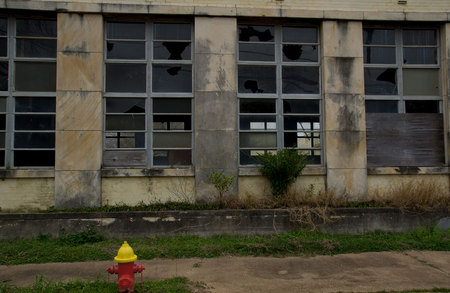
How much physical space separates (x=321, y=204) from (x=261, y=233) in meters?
1.76

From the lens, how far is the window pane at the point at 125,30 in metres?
8.77

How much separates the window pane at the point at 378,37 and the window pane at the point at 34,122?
8949 millimetres

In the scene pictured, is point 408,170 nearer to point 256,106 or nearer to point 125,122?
point 256,106

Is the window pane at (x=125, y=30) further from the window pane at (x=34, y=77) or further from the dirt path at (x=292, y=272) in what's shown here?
the dirt path at (x=292, y=272)

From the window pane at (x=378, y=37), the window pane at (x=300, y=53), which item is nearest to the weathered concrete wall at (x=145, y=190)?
the window pane at (x=300, y=53)

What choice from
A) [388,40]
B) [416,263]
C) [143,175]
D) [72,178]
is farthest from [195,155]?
[388,40]

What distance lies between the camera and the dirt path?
5102 mm

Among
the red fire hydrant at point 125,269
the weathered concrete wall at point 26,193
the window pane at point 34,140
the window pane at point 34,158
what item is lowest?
the red fire hydrant at point 125,269

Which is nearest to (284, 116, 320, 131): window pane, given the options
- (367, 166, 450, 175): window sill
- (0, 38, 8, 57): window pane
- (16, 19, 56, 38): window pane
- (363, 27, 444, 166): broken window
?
(363, 27, 444, 166): broken window

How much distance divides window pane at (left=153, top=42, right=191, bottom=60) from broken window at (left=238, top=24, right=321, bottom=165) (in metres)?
1.49

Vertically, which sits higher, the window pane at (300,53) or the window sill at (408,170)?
the window pane at (300,53)

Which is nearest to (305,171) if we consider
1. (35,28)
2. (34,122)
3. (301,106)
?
(301,106)

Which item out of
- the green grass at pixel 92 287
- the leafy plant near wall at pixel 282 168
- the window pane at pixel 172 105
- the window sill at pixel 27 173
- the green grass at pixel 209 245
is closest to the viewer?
the green grass at pixel 92 287

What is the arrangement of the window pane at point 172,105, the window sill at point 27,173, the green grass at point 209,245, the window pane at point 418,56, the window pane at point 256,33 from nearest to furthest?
the green grass at point 209,245 < the window sill at point 27,173 < the window pane at point 172,105 < the window pane at point 256,33 < the window pane at point 418,56
